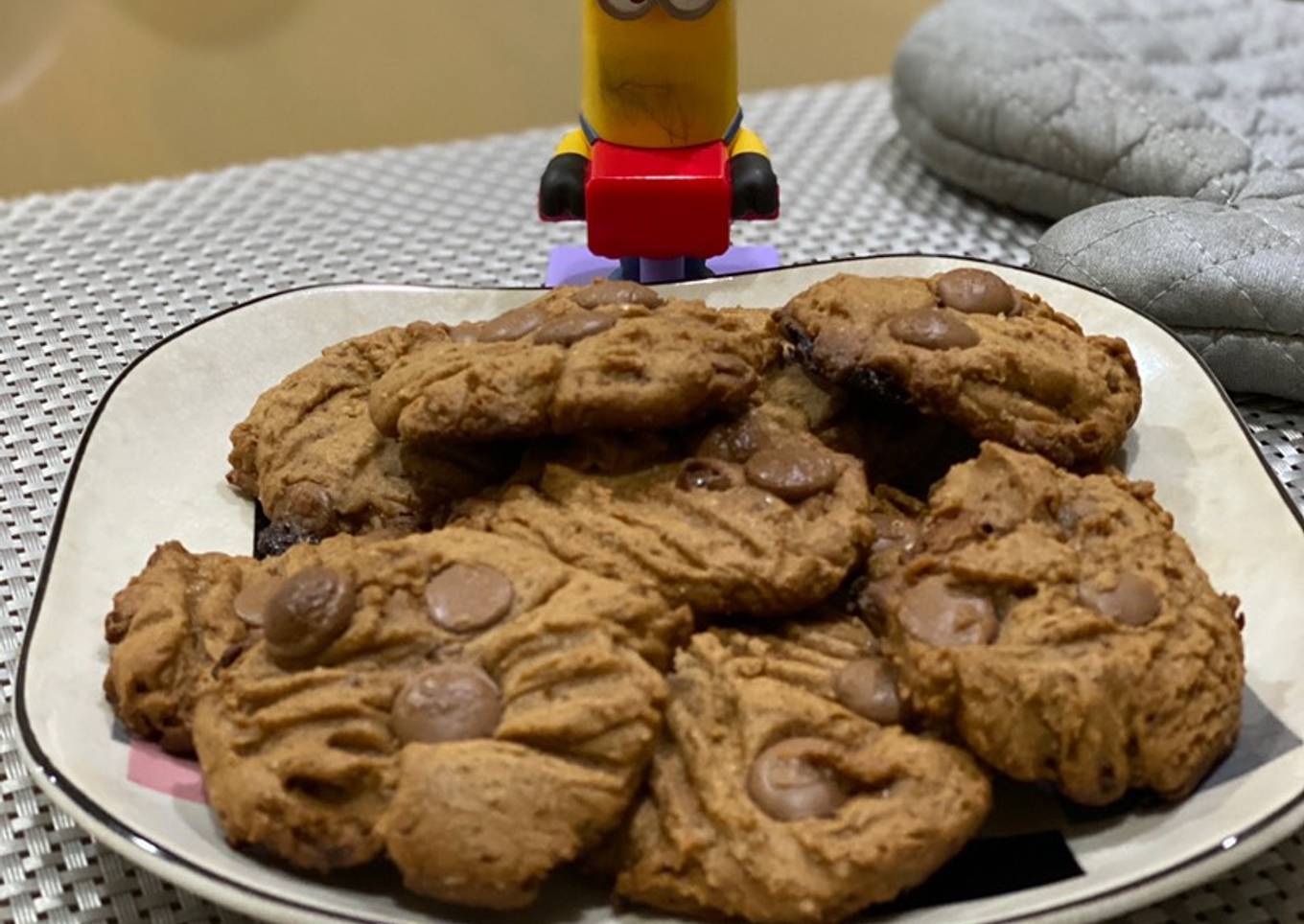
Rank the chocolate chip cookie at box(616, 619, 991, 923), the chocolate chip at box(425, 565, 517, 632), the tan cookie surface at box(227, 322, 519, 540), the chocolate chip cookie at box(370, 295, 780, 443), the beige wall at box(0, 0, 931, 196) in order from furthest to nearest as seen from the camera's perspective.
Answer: the beige wall at box(0, 0, 931, 196)
the tan cookie surface at box(227, 322, 519, 540)
the chocolate chip cookie at box(370, 295, 780, 443)
the chocolate chip at box(425, 565, 517, 632)
the chocolate chip cookie at box(616, 619, 991, 923)

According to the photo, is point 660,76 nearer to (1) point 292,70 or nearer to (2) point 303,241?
(2) point 303,241

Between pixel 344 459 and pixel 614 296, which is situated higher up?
pixel 614 296

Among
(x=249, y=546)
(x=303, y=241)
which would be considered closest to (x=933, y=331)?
(x=249, y=546)

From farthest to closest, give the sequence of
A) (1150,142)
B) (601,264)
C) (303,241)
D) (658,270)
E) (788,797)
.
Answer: (303,241), (1150,142), (601,264), (658,270), (788,797)

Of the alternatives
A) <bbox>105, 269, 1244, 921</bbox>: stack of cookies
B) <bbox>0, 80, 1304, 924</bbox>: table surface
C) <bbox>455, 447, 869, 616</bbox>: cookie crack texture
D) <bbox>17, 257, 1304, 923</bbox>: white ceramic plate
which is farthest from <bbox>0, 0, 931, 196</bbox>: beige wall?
<bbox>455, 447, 869, 616</bbox>: cookie crack texture

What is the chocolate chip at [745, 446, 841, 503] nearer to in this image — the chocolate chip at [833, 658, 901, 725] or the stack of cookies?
the stack of cookies

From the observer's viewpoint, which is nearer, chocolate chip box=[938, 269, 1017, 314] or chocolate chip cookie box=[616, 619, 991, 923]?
chocolate chip cookie box=[616, 619, 991, 923]

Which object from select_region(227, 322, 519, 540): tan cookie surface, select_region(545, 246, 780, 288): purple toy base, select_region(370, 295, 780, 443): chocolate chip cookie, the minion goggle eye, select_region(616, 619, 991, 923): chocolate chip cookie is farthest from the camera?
select_region(545, 246, 780, 288): purple toy base

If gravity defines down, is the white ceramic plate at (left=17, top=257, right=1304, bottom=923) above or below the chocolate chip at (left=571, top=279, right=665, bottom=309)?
below
